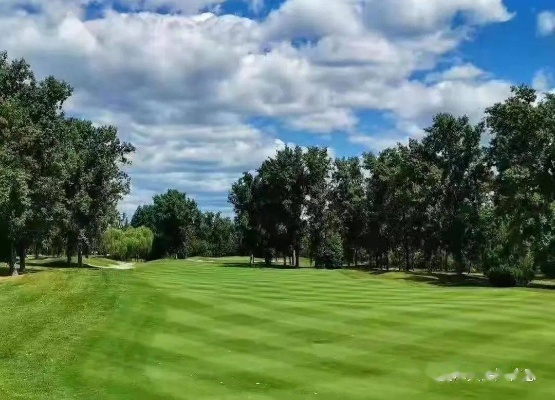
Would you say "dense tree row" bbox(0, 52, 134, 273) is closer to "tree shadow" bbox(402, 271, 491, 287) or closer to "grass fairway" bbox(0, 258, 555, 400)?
"grass fairway" bbox(0, 258, 555, 400)

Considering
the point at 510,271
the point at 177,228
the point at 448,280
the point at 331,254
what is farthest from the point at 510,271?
the point at 177,228

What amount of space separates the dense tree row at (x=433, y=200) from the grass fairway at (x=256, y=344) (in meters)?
39.1

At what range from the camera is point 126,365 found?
21.4 meters

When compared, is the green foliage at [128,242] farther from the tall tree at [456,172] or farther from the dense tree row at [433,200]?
the tall tree at [456,172]

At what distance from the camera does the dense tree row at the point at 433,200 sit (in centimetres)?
7125

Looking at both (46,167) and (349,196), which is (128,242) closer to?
→ (349,196)

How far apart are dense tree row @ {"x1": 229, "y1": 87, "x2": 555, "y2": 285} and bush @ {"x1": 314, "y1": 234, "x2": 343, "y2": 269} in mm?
176

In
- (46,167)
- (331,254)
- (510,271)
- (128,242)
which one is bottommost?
(510,271)

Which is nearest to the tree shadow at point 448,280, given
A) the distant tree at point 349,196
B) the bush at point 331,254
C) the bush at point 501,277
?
the bush at point 501,277

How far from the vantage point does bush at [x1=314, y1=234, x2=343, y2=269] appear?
103062 millimetres

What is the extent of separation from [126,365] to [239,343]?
4.75 m

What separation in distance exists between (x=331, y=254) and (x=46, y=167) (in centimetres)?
5163

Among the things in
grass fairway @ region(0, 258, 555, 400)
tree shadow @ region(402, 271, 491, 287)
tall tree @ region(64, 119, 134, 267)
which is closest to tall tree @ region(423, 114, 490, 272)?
tree shadow @ region(402, 271, 491, 287)

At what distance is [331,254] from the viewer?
338ft
